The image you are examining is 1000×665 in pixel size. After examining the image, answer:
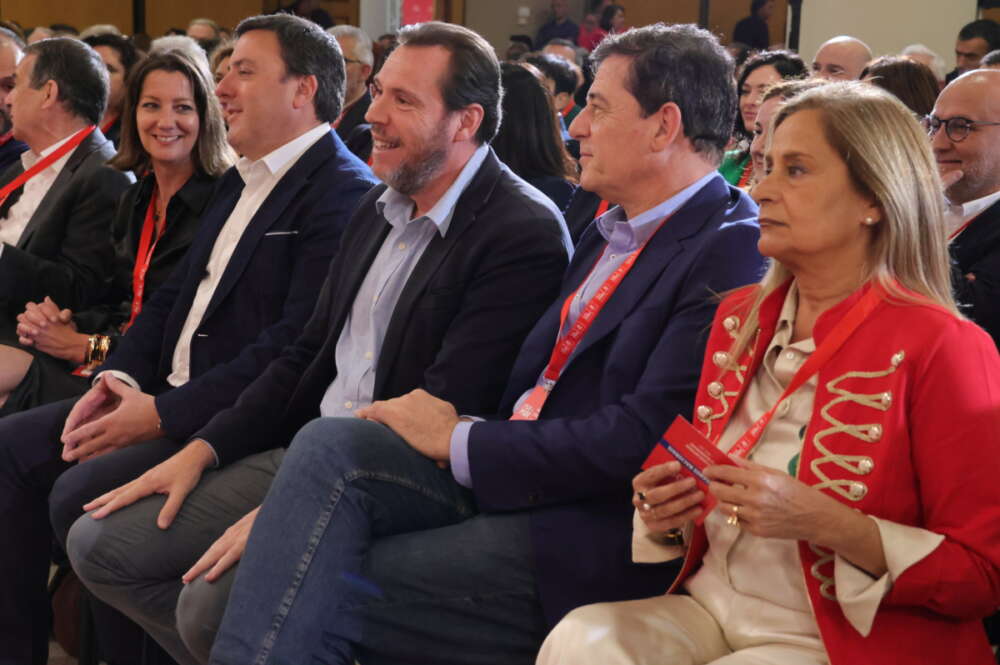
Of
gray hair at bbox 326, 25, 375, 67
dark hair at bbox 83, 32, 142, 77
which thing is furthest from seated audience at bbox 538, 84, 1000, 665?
gray hair at bbox 326, 25, 375, 67

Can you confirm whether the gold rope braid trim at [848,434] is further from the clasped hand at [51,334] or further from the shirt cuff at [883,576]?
the clasped hand at [51,334]

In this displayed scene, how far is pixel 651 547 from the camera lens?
1804 mm

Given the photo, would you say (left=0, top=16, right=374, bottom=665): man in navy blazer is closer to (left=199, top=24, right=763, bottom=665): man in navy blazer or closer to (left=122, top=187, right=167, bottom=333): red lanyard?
(left=122, top=187, right=167, bottom=333): red lanyard

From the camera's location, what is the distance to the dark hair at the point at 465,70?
2.52 metres

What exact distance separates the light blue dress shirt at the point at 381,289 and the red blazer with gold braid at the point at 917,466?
1057 mm

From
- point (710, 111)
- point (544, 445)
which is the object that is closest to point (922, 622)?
point (544, 445)

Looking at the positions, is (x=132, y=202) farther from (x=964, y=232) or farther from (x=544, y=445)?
(x=964, y=232)

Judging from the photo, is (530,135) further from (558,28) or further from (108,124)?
(558,28)

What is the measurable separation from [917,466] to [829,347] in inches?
7.6

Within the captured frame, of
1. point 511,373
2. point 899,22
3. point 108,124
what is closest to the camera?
point 511,373

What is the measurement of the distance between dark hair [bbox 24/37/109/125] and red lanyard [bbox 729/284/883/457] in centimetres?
294

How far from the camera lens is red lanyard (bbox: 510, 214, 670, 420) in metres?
2.06

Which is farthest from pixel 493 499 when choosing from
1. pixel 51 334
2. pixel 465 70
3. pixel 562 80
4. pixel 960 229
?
pixel 562 80

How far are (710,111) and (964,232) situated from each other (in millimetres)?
702
